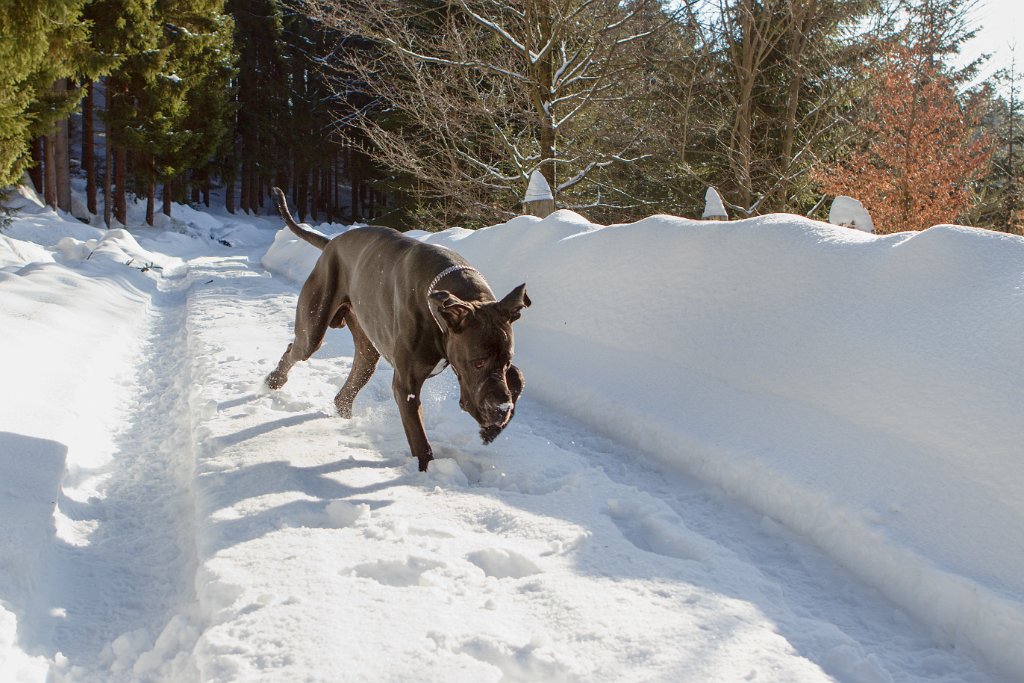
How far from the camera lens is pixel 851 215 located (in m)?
8.27

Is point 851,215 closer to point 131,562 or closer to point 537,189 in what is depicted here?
point 537,189

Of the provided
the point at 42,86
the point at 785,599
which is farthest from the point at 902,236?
the point at 42,86

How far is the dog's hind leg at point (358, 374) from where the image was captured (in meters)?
5.43

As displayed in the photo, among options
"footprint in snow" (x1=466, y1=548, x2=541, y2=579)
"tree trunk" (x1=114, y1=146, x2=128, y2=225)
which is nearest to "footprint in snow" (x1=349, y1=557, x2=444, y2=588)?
"footprint in snow" (x1=466, y1=548, x2=541, y2=579)

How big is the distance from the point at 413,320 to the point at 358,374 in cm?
134

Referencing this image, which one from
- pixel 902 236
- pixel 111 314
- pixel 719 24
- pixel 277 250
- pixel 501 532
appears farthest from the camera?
pixel 277 250

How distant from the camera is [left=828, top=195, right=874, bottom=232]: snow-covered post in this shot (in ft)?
26.8

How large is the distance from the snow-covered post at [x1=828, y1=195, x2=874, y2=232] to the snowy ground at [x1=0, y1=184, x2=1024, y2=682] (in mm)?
2734

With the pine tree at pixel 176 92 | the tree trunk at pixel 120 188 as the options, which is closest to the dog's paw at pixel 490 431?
the pine tree at pixel 176 92

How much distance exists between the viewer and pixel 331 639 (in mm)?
2451

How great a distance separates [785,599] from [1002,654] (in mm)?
712

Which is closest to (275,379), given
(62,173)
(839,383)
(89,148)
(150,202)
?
(839,383)

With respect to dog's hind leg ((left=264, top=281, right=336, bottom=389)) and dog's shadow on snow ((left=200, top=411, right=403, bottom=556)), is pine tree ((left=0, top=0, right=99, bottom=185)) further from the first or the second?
dog's shadow on snow ((left=200, top=411, right=403, bottom=556))

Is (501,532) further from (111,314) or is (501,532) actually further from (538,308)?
(111,314)
